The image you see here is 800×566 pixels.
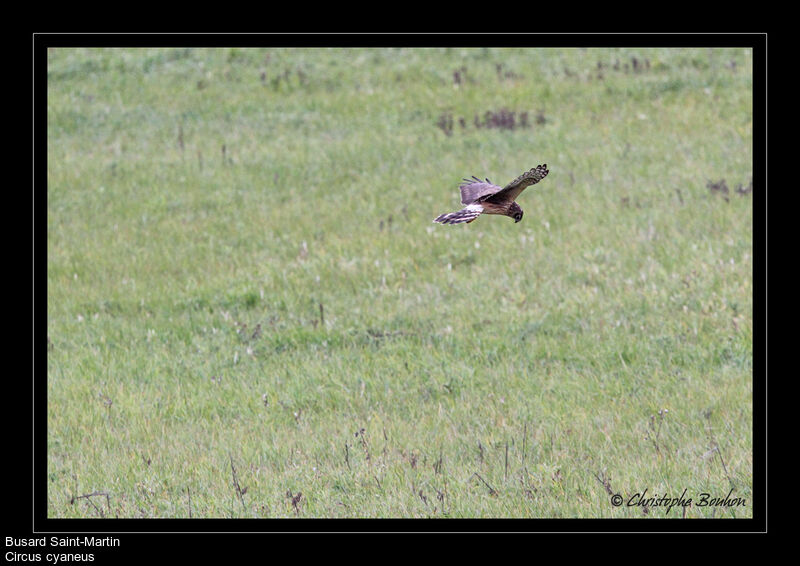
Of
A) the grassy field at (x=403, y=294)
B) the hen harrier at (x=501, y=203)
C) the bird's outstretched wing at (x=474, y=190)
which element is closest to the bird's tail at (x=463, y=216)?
the hen harrier at (x=501, y=203)

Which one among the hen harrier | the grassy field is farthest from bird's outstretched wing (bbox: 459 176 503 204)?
the grassy field

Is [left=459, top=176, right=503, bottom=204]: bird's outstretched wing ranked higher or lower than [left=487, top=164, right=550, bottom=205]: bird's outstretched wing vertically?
higher

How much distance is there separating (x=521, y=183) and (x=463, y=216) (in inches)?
7.4

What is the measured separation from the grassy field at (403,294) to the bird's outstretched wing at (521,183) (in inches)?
162

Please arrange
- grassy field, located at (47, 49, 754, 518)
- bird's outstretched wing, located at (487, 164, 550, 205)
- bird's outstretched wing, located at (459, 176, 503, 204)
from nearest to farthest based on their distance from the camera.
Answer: bird's outstretched wing, located at (487, 164, 550, 205), bird's outstretched wing, located at (459, 176, 503, 204), grassy field, located at (47, 49, 754, 518)

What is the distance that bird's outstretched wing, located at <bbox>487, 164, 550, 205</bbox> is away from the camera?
2.30m

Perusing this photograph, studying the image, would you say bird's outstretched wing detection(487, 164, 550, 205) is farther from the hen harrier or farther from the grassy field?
the grassy field

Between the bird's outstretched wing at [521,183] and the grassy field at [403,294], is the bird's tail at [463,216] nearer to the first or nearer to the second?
the bird's outstretched wing at [521,183]

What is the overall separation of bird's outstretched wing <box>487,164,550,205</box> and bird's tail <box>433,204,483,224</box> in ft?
0.23

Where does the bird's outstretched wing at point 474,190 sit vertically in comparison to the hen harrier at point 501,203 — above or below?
above

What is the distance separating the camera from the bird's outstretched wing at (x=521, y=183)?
2299 mm

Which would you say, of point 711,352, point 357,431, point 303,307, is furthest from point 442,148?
point 357,431
